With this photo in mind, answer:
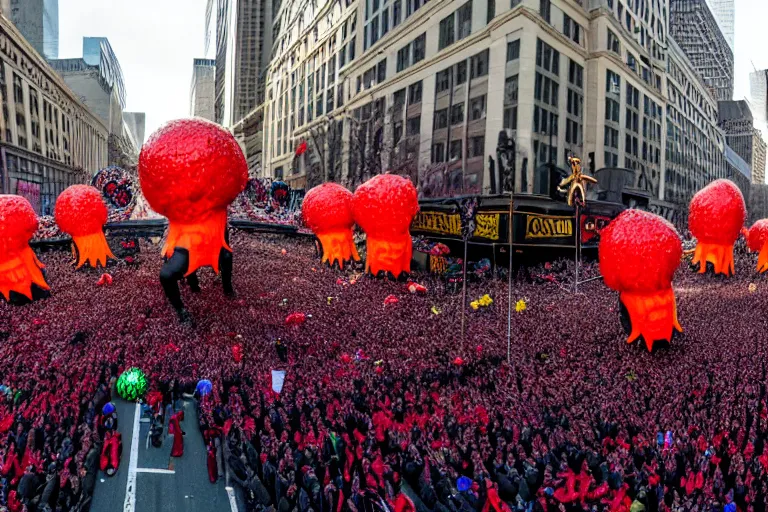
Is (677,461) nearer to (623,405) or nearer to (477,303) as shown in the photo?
(623,405)

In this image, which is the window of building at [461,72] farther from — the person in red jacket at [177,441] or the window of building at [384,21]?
the person in red jacket at [177,441]

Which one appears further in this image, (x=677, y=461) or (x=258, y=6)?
(x=258, y=6)

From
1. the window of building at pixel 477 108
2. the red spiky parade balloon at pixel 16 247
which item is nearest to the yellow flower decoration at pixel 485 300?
the window of building at pixel 477 108

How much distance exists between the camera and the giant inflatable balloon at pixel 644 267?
6.62 metres

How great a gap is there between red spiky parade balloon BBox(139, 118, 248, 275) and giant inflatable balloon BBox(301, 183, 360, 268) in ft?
13.9

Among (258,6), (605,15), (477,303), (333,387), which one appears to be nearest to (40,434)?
(333,387)

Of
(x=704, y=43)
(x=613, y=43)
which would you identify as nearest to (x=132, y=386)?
(x=613, y=43)

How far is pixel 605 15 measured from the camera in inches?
623

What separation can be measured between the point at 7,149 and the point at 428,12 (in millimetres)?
16649

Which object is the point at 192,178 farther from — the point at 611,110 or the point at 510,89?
the point at 611,110

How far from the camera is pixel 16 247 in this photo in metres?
8.91

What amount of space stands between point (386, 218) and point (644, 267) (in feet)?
18.2

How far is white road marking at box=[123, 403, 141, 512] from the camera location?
14.4 ft

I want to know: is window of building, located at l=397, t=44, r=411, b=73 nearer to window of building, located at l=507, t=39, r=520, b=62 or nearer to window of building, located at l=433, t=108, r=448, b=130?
window of building, located at l=433, t=108, r=448, b=130
